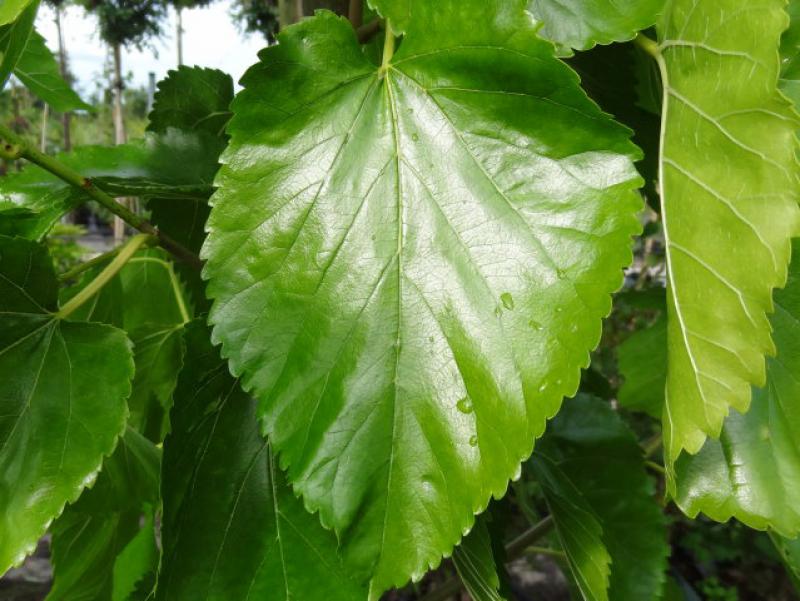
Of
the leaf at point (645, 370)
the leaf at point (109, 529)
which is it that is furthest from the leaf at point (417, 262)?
the leaf at point (645, 370)

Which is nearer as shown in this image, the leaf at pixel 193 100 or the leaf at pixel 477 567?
the leaf at pixel 477 567

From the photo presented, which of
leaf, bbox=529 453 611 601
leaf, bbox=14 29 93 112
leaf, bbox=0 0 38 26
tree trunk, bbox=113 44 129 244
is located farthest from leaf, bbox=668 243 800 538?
tree trunk, bbox=113 44 129 244

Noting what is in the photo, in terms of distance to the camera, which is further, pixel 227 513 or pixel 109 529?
pixel 109 529

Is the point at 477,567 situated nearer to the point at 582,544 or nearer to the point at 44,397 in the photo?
the point at 582,544

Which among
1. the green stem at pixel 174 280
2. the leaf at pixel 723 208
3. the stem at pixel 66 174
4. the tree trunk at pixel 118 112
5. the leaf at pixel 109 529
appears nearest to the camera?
the leaf at pixel 723 208

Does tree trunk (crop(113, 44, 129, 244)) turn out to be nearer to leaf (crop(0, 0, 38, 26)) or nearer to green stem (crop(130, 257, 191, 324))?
green stem (crop(130, 257, 191, 324))

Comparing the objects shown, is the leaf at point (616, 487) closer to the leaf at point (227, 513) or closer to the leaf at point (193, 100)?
the leaf at point (227, 513)

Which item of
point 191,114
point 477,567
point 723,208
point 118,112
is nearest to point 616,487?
point 477,567

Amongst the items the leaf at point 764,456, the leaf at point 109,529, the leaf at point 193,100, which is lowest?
the leaf at point 109,529
